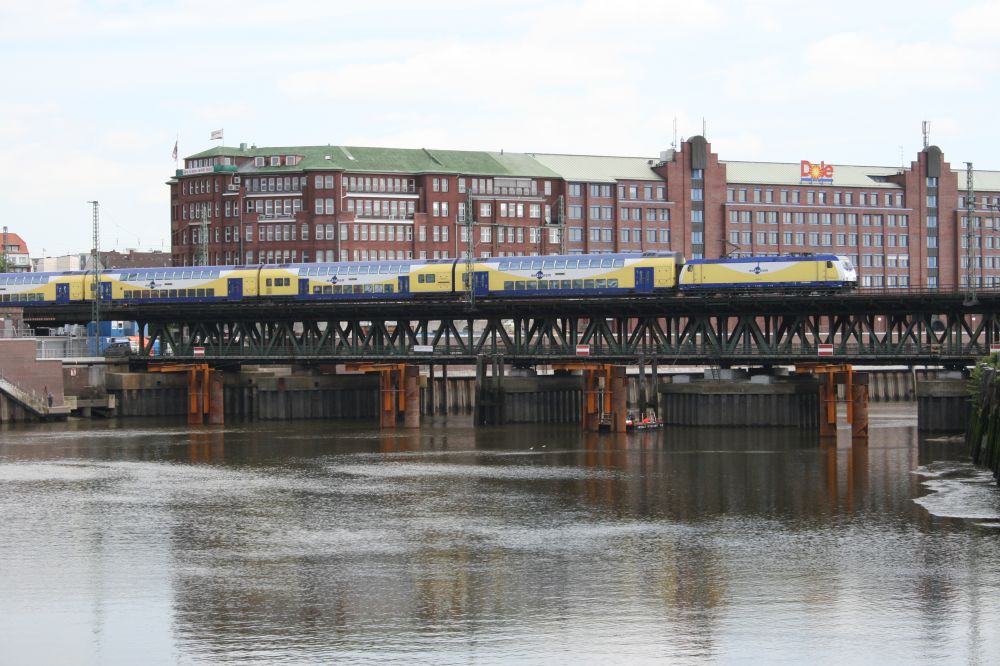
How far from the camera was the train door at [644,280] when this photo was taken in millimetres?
111938

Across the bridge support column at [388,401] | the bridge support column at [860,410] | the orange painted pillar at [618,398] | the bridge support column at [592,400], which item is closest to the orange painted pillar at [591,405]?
the bridge support column at [592,400]

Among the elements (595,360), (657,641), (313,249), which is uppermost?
(313,249)

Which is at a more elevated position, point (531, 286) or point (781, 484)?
point (531, 286)

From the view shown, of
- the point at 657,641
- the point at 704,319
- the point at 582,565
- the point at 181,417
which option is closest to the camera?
the point at 657,641

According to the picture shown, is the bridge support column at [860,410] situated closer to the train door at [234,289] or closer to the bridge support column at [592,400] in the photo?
the bridge support column at [592,400]

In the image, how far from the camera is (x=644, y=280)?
11200cm

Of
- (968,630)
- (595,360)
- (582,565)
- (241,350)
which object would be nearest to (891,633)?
(968,630)

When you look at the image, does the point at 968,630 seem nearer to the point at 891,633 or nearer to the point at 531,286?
the point at 891,633

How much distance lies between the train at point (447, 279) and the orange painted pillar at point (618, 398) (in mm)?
9645

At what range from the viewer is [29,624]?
44750mm

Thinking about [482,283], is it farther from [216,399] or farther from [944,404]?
[944,404]

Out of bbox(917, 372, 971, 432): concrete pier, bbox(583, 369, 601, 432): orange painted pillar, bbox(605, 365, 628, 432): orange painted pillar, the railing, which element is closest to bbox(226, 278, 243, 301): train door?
bbox(583, 369, 601, 432): orange painted pillar

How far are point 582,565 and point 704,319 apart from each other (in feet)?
185

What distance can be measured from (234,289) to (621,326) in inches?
1289
